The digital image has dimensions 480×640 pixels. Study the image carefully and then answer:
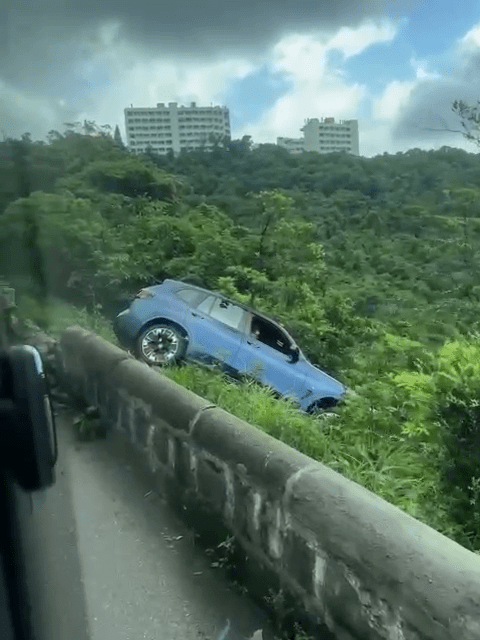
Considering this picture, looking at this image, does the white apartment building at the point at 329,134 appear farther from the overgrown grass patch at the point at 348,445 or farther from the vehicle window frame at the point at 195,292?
the overgrown grass patch at the point at 348,445

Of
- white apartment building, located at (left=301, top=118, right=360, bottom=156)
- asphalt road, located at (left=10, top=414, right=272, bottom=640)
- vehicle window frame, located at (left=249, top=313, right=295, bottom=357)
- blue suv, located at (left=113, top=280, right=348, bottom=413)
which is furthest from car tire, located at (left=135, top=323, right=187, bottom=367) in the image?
white apartment building, located at (left=301, top=118, right=360, bottom=156)

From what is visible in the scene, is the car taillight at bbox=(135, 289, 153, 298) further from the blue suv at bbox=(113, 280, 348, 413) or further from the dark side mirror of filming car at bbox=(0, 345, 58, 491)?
the dark side mirror of filming car at bbox=(0, 345, 58, 491)

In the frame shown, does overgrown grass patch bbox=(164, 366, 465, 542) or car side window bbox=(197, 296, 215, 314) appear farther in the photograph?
car side window bbox=(197, 296, 215, 314)

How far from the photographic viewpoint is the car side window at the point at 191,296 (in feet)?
14.9

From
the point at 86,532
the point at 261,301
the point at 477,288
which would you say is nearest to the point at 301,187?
the point at 261,301

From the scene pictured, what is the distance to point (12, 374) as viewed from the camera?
7.36 ft

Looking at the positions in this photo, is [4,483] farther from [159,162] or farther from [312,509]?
[159,162]

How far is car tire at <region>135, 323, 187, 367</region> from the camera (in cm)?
452

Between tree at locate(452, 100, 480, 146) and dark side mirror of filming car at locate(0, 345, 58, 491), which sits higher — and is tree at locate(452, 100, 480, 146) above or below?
above

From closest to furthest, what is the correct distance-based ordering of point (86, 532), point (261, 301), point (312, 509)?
point (312, 509) < point (86, 532) < point (261, 301)

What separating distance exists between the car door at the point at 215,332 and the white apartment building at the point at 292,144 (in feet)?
3.41

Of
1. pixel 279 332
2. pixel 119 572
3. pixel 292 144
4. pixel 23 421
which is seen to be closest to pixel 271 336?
pixel 279 332

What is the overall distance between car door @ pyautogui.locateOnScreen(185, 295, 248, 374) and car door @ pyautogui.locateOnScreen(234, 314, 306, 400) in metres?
0.05

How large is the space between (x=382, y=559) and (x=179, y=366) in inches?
97.0
